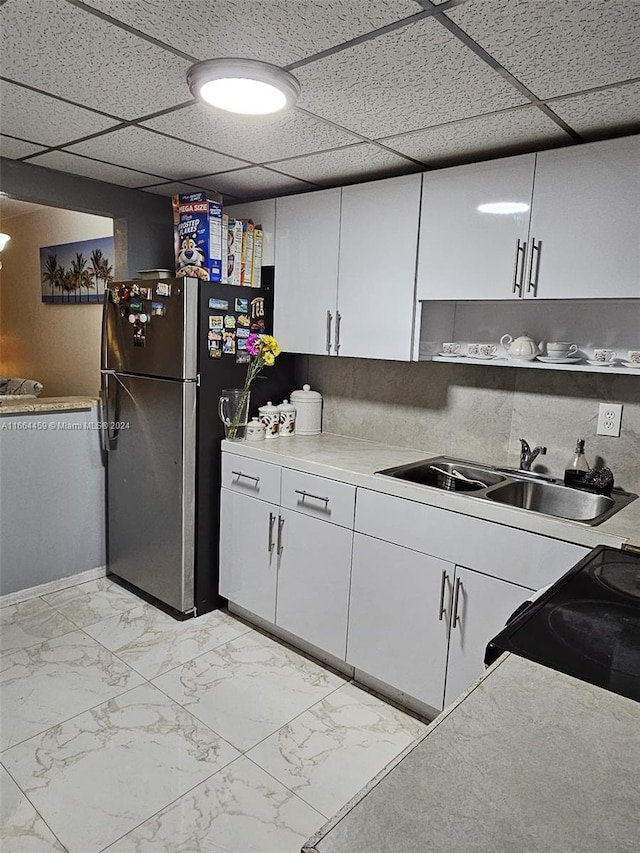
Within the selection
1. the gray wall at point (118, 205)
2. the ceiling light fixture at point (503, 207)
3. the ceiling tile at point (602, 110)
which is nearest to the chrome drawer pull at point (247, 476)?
the gray wall at point (118, 205)

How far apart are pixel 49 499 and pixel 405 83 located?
2627 mm

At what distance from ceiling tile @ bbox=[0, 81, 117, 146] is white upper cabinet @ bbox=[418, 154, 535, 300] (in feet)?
4.15

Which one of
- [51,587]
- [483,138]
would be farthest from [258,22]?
[51,587]

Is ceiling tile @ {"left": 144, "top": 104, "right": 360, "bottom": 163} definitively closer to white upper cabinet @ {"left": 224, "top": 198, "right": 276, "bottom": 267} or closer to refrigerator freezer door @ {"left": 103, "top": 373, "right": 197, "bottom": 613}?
white upper cabinet @ {"left": 224, "top": 198, "right": 276, "bottom": 267}

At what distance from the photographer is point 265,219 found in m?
3.10

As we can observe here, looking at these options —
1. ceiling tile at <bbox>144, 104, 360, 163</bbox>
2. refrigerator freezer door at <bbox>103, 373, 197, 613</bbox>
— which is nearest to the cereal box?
ceiling tile at <bbox>144, 104, 360, 163</bbox>

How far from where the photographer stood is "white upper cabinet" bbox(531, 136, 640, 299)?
1.96 metres

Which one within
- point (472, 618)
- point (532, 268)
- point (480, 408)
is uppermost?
point (532, 268)

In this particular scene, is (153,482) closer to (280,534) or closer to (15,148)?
(280,534)

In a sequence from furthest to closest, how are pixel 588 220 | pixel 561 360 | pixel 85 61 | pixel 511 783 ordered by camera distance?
pixel 561 360, pixel 588 220, pixel 85 61, pixel 511 783

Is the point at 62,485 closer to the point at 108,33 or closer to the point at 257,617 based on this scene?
the point at 257,617

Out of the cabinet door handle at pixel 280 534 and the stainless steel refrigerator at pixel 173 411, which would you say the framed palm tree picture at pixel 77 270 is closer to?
the stainless steel refrigerator at pixel 173 411

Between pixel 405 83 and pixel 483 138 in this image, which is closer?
pixel 405 83

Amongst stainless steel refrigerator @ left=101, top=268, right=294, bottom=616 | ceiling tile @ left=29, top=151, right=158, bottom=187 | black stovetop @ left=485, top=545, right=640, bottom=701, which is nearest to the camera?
black stovetop @ left=485, top=545, right=640, bottom=701
